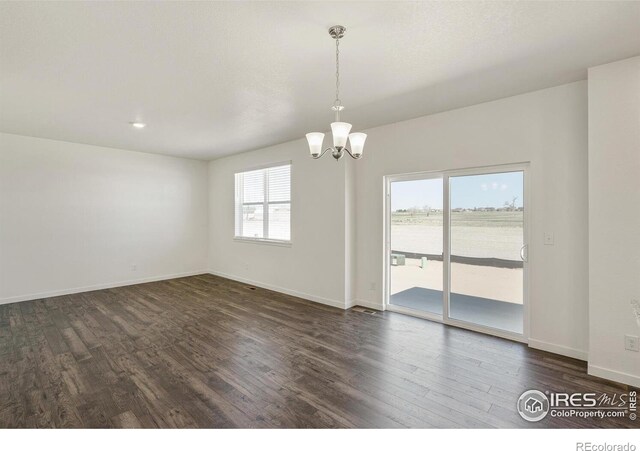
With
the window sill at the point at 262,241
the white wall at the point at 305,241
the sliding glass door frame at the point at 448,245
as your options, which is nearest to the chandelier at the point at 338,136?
the sliding glass door frame at the point at 448,245

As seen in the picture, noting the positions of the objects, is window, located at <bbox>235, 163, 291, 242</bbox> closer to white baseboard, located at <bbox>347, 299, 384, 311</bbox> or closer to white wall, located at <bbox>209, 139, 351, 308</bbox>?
white wall, located at <bbox>209, 139, 351, 308</bbox>

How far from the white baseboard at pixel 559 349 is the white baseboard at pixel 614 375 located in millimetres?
251

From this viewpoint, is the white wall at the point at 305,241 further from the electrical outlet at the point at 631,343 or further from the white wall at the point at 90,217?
the electrical outlet at the point at 631,343

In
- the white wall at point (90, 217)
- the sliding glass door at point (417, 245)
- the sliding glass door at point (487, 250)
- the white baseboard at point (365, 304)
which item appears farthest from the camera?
the white wall at point (90, 217)

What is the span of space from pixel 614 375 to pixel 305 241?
392 centimetres

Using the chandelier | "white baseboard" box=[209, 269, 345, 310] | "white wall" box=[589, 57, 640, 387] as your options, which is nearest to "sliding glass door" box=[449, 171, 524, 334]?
"white wall" box=[589, 57, 640, 387]

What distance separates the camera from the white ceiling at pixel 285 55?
199 cm

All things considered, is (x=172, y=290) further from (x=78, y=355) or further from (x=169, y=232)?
(x=78, y=355)

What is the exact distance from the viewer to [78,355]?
312 centimetres

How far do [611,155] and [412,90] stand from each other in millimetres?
1820

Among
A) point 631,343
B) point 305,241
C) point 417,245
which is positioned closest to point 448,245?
point 417,245

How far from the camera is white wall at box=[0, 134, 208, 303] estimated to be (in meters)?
4.94

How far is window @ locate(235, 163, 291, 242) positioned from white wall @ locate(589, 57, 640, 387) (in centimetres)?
411

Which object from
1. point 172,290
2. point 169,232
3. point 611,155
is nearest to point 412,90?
point 611,155
